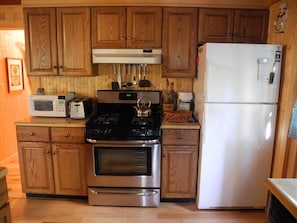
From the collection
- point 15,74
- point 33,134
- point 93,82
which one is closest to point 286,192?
point 33,134

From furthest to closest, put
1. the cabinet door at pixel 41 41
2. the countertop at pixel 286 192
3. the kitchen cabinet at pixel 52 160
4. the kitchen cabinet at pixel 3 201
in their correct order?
the cabinet door at pixel 41 41, the kitchen cabinet at pixel 52 160, the kitchen cabinet at pixel 3 201, the countertop at pixel 286 192

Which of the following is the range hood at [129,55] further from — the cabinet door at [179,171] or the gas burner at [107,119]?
the cabinet door at [179,171]

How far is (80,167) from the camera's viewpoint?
2.70 meters

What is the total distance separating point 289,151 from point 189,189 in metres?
1.05

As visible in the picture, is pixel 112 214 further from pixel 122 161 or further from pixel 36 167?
pixel 36 167

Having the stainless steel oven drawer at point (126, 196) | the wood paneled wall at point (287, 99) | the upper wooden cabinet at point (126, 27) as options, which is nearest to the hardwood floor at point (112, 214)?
the stainless steel oven drawer at point (126, 196)

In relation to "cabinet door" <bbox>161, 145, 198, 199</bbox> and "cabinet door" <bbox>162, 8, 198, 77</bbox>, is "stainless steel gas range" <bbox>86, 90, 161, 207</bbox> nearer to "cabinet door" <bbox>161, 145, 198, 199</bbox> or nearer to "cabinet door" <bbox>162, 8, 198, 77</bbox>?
"cabinet door" <bbox>161, 145, 198, 199</bbox>

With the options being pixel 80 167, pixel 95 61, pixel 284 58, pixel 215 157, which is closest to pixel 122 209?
pixel 80 167

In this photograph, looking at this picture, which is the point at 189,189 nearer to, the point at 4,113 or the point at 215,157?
the point at 215,157

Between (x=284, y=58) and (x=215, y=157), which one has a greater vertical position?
(x=284, y=58)

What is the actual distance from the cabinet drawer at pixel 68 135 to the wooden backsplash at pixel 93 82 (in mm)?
686

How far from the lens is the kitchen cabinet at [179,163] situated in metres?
2.59

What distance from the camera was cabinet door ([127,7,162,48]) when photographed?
106 inches

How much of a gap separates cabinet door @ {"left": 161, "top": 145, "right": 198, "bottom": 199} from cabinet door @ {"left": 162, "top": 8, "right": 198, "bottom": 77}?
83 centimetres
